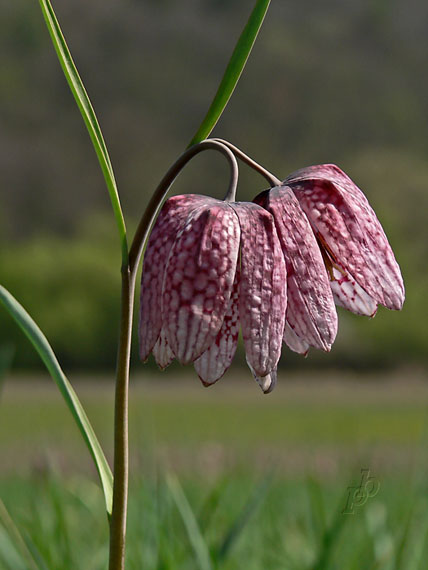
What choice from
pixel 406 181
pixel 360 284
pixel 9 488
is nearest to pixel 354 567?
pixel 360 284

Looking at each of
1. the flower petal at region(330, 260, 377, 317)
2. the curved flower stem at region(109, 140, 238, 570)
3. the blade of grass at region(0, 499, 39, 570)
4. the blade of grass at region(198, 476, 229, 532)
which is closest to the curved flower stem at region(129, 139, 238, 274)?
the curved flower stem at region(109, 140, 238, 570)

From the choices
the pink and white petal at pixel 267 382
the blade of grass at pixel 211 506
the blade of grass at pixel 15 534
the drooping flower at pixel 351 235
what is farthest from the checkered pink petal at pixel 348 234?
the blade of grass at pixel 211 506

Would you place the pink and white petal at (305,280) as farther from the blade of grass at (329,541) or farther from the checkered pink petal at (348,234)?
the blade of grass at (329,541)

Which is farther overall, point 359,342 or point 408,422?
point 359,342

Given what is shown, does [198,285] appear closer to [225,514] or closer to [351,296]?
[351,296]

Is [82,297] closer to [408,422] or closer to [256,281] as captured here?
[408,422]
